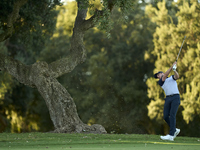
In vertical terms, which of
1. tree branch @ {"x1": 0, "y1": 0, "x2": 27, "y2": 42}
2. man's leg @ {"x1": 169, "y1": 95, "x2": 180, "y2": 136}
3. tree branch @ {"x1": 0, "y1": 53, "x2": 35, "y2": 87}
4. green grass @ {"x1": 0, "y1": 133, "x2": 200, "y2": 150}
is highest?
tree branch @ {"x1": 0, "y1": 0, "x2": 27, "y2": 42}

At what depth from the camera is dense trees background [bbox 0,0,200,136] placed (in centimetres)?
2684

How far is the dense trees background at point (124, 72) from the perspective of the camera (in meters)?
26.8

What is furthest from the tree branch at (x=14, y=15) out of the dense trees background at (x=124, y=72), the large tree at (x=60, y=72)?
the dense trees background at (x=124, y=72)

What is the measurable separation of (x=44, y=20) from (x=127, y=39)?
56.3 ft

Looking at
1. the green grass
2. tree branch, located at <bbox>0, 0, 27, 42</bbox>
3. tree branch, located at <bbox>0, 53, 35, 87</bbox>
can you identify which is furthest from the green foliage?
the green grass

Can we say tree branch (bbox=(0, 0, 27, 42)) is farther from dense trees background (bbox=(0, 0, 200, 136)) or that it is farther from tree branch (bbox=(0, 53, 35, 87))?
dense trees background (bbox=(0, 0, 200, 136))

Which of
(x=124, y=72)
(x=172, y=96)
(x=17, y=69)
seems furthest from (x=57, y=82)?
(x=124, y=72)

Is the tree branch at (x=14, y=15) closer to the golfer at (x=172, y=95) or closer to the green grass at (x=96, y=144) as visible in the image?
the green grass at (x=96, y=144)

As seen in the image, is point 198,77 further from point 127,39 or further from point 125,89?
point 127,39

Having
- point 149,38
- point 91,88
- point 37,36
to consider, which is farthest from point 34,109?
point 37,36

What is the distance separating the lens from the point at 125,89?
33000mm

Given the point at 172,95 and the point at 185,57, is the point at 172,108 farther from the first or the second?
the point at 185,57

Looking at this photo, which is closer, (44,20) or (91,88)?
(44,20)

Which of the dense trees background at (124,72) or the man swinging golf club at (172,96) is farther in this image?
the dense trees background at (124,72)
